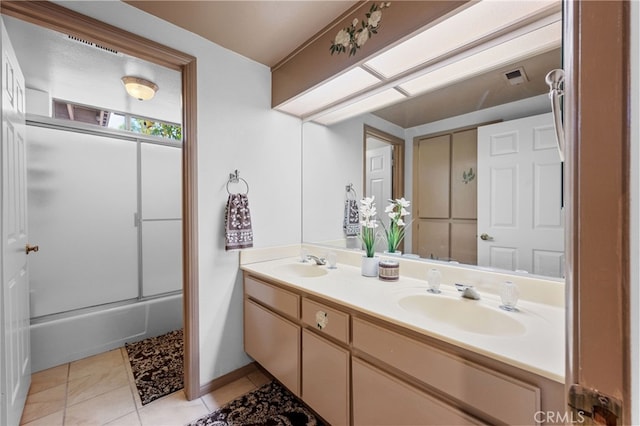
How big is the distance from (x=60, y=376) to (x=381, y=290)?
2497 mm

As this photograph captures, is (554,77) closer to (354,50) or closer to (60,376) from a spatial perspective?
(354,50)

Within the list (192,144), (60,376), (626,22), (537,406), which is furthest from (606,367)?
(60,376)

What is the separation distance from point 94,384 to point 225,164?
184 cm

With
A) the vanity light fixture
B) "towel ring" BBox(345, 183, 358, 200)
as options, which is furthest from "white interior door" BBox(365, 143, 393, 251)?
the vanity light fixture

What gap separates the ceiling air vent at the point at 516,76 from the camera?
1.29 meters

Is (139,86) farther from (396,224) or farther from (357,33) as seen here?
(396,224)

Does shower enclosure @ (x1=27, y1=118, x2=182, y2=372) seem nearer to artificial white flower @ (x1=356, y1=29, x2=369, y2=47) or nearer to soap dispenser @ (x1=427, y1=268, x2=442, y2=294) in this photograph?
artificial white flower @ (x1=356, y1=29, x2=369, y2=47)

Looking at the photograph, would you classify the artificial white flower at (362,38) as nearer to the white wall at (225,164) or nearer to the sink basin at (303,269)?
the white wall at (225,164)

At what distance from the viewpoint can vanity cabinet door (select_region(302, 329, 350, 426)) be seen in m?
1.27

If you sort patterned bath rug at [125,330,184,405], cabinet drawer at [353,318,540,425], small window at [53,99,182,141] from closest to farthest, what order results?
cabinet drawer at [353,318,540,425] < patterned bath rug at [125,330,184,405] < small window at [53,99,182,141]

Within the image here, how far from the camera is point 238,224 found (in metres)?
1.88

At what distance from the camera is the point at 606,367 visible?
318mm

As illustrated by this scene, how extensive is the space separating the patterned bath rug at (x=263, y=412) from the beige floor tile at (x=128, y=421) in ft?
1.10

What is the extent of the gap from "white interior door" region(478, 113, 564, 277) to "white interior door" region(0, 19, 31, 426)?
240 cm
